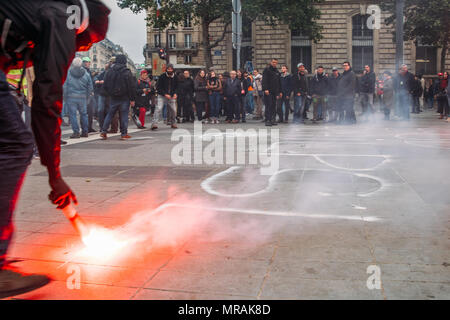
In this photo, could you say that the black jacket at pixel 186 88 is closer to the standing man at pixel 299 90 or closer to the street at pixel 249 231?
the standing man at pixel 299 90

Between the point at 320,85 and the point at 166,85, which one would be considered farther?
the point at 320,85

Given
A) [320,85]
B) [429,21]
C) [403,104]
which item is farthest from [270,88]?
[429,21]

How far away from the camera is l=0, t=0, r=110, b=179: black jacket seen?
240 centimetres

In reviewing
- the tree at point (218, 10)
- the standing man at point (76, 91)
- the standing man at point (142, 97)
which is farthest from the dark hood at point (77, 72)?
the tree at point (218, 10)

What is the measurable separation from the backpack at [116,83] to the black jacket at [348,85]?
731cm

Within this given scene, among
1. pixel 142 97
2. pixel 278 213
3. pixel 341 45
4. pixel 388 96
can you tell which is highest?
pixel 341 45

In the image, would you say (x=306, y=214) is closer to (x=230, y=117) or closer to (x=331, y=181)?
(x=331, y=181)

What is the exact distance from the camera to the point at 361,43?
41.5 m

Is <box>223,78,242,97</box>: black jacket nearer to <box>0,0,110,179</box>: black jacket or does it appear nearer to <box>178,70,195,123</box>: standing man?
<box>178,70,195,123</box>: standing man

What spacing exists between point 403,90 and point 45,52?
16657 mm

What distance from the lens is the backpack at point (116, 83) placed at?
37.6 ft

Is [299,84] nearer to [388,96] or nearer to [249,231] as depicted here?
[388,96]

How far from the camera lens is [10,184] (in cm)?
250

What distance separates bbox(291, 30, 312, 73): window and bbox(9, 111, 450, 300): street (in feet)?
118
